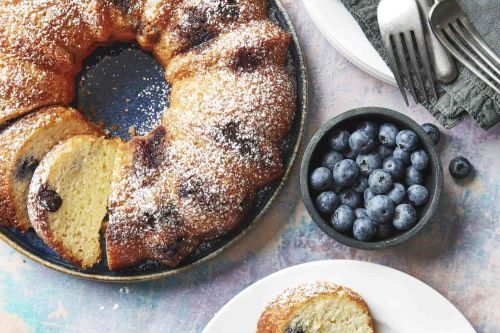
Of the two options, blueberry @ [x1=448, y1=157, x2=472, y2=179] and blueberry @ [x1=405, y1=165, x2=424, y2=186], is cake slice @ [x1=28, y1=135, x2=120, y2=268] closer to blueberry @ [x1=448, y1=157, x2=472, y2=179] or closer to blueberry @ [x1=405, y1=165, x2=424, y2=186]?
blueberry @ [x1=405, y1=165, x2=424, y2=186]

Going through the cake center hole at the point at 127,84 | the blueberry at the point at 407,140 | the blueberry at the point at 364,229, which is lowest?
the blueberry at the point at 364,229

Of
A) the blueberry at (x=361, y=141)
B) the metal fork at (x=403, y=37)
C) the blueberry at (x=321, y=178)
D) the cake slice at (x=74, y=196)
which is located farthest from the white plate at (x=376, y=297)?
the metal fork at (x=403, y=37)

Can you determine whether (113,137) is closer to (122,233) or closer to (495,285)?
(122,233)

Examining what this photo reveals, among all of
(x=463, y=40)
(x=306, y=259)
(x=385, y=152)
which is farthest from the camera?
(x=306, y=259)

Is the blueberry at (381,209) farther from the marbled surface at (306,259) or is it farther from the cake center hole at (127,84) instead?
the cake center hole at (127,84)

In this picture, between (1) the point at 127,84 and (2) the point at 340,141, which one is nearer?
(2) the point at 340,141

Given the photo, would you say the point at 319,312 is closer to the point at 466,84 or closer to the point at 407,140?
the point at 407,140

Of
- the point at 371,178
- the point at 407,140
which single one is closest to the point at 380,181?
the point at 371,178
